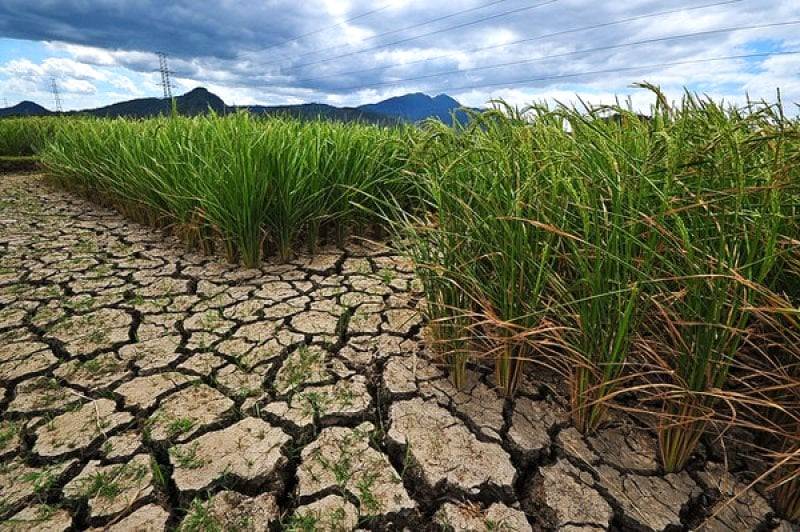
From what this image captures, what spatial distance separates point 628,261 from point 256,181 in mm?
1933

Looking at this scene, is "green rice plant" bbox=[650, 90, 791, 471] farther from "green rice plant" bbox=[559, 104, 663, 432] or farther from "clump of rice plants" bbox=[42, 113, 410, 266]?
"clump of rice plants" bbox=[42, 113, 410, 266]

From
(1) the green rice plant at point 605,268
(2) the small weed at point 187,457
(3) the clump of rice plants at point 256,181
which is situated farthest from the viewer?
(3) the clump of rice plants at point 256,181

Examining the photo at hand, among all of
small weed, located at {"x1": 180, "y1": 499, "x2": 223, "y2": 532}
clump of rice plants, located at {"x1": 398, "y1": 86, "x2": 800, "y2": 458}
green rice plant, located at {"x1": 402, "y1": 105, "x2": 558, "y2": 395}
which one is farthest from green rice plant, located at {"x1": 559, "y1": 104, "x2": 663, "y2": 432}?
small weed, located at {"x1": 180, "y1": 499, "x2": 223, "y2": 532}

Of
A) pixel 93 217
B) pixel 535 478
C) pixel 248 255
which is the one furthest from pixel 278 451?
pixel 93 217

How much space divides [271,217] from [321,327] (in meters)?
0.95

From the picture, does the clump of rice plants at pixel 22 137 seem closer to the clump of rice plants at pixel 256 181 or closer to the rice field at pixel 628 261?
the clump of rice plants at pixel 256 181

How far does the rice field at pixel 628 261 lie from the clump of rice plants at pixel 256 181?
28 mm

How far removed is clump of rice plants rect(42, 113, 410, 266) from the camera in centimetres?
254

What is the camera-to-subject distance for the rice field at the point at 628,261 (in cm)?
Result: 112

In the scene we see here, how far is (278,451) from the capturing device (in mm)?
1345

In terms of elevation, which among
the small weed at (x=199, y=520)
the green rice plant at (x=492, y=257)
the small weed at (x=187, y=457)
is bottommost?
the small weed at (x=199, y=520)

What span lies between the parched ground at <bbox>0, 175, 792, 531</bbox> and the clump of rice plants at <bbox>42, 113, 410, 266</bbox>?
0.58 m

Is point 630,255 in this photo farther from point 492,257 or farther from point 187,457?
point 187,457

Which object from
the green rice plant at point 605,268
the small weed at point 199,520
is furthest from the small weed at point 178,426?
the green rice plant at point 605,268
